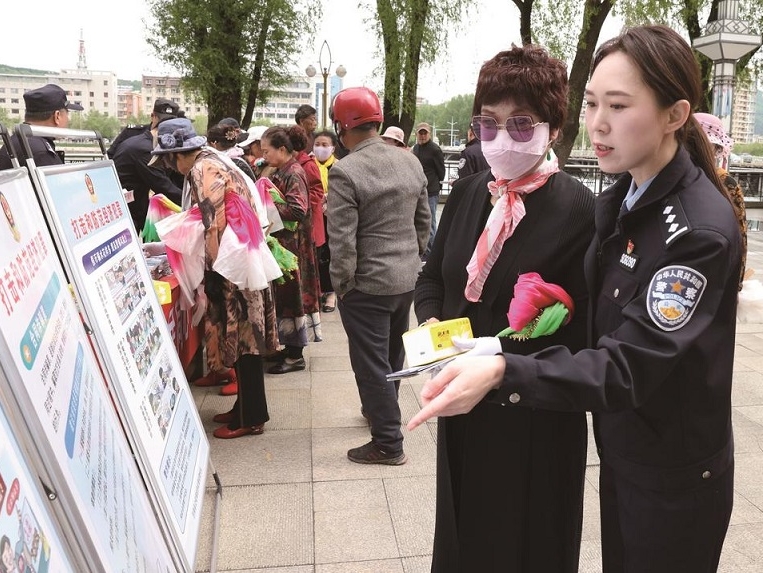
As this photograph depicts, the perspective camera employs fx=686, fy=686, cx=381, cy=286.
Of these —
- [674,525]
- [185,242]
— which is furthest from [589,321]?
[185,242]

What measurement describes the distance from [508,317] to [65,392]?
3.45 feet

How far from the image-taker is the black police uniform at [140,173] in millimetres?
5066

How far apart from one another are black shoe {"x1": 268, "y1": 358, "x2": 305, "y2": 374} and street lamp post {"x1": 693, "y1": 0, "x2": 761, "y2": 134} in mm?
6707

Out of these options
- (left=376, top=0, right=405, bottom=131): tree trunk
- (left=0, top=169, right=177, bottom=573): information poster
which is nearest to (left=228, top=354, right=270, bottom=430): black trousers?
(left=0, top=169, right=177, bottom=573): information poster

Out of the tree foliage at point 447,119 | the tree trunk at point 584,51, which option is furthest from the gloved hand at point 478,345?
the tree foliage at point 447,119

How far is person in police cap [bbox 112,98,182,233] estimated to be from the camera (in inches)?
199

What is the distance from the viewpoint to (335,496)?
128 inches

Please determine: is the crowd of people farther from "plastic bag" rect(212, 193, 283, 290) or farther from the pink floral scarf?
"plastic bag" rect(212, 193, 283, 290)

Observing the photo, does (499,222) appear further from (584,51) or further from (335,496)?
(584,51)

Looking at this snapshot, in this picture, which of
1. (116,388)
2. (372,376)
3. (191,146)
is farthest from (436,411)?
(191,146)

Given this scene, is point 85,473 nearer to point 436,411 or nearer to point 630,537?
point 436,411

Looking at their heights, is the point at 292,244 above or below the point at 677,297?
below

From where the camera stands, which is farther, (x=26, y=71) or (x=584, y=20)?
(x=26, y=71)

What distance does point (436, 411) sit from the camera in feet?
3.88
